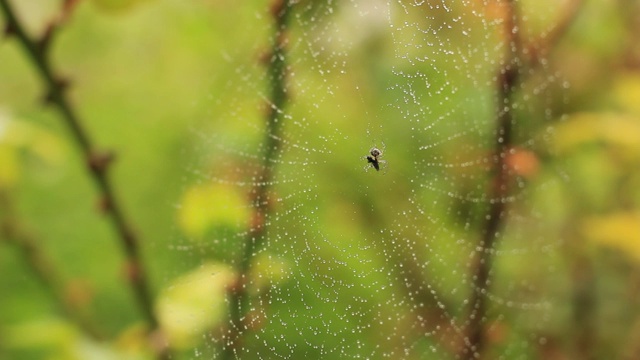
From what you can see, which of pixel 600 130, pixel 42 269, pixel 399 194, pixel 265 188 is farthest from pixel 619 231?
pixel 42 269

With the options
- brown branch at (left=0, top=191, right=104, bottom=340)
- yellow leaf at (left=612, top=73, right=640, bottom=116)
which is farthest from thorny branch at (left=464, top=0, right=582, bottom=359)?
brown branch at (left=0, top=191, right=104, bottom=340)

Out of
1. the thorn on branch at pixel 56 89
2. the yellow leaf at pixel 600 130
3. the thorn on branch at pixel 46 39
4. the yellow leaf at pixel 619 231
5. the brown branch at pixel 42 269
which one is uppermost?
the brown branch at pixel 42 269

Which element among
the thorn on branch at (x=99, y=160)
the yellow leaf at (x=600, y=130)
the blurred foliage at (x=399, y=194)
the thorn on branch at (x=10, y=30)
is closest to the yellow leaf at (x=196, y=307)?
the blurred foliage at (x=399, y=194)

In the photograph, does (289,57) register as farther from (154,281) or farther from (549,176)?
(154,281)

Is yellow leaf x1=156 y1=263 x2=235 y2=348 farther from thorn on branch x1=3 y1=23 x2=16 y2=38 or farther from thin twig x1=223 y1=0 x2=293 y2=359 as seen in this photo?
thorn on branch x1=3 y1=23 x2=16 y2=38

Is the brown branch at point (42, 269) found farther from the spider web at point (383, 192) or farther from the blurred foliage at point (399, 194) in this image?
the spider web at point (383, 192)

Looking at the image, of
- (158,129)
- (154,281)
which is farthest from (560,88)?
(158,129)

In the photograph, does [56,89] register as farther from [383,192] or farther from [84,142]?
[383,192]
